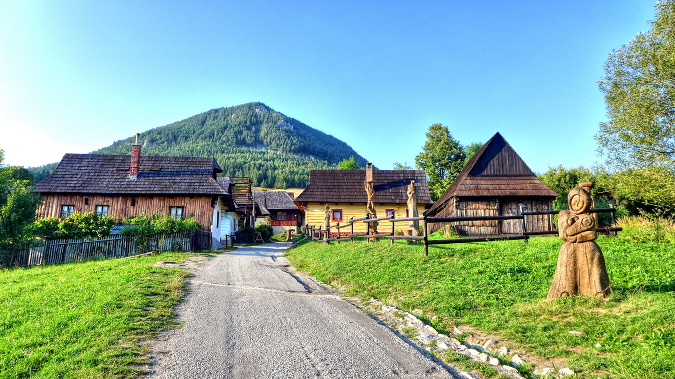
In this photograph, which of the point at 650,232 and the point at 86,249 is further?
the point at 86,249

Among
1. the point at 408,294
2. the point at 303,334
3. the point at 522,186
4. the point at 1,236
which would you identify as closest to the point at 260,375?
the point at 303,334

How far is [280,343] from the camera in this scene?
5355 mm

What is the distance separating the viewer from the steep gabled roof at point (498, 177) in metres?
22.7

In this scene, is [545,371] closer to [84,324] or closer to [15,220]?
[84,324]

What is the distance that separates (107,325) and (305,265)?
958 cm

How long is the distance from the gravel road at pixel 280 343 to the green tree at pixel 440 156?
38832 mm

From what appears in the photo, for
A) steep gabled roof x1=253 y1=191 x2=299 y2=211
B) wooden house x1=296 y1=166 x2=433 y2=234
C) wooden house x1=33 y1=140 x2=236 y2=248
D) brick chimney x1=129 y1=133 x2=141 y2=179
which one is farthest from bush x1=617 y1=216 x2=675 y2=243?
steep gabled roof x1=253 y1=191 x2=299 y2=211

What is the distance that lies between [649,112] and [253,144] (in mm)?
150139

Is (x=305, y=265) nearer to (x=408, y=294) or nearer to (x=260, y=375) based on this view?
(x=408, y=294)

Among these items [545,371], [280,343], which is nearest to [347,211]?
[280,343]

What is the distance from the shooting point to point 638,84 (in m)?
19.7

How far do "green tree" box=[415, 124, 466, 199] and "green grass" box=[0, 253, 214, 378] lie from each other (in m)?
38.7

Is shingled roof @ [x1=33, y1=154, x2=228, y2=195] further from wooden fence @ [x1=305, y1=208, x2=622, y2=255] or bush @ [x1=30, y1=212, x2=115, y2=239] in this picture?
wooden fence @ [x1=305, y1=208, x2=622, y2=255]

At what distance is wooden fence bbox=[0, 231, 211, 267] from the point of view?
17.2m
